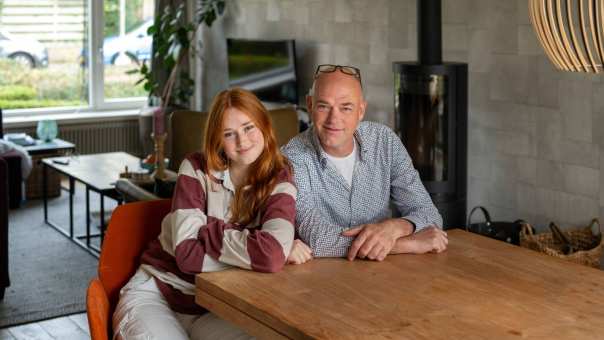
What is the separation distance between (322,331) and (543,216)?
11.1ft

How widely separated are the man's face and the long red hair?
0.55ft

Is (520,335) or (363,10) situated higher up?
(363,10)

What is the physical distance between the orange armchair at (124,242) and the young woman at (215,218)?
0.05m

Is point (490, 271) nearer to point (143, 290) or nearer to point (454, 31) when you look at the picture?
point (143, 290)

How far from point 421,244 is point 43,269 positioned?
3457mm

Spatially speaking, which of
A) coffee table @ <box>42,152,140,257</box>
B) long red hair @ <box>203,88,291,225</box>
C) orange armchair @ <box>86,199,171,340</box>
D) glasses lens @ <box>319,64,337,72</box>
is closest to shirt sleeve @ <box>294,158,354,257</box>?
long red hair @ <box>203,88,291,225</box>

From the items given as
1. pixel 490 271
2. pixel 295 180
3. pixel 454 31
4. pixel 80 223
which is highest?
pixel 454 31

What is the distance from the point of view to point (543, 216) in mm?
5086

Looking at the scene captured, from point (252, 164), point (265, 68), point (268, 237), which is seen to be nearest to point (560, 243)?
point (252, 164)

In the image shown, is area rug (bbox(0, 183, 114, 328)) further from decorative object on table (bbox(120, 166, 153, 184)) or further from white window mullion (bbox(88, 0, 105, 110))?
white window mullion (bbox(88, 0, 105, 110))

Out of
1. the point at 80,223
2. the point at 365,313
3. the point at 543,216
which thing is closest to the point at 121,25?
the point at 80,223

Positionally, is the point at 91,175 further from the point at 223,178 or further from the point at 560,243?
A: the point at 223,178

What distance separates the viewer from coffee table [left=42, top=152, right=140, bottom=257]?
229 inches

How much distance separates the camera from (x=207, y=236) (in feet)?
8.24
